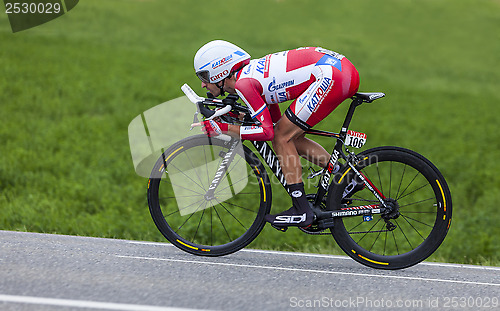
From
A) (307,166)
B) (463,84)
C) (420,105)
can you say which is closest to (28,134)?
(307,166)

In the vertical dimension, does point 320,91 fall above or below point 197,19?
below

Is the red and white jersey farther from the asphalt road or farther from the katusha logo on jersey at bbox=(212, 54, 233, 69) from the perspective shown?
the asphalt road

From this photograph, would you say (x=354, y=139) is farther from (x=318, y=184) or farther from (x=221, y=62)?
(x=221, y=62)

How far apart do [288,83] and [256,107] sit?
40cm

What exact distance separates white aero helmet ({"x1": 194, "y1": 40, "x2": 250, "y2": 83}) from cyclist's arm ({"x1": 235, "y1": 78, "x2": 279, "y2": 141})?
0.24 meters

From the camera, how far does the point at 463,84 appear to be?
3195 centimetres

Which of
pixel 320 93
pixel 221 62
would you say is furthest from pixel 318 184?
pixel 221 62

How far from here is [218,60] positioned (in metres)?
5.42

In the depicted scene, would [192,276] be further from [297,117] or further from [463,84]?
[463,84]

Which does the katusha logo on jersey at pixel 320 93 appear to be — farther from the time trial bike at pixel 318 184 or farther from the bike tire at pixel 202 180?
the bike tire at pixel 202 180

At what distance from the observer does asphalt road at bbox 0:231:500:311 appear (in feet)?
13.6

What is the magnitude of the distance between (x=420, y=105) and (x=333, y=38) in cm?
1867

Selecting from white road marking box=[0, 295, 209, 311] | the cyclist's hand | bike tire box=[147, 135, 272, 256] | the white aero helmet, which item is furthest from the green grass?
white road marking box=[0, 295, 209, 311]

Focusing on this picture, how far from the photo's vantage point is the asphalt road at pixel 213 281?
163 inches
